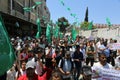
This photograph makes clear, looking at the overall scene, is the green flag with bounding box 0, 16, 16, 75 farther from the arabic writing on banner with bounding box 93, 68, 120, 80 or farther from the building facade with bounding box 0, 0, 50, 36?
the building facade with bounding box 0, 0, 50, 36

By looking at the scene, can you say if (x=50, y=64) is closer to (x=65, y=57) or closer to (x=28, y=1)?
(x=65, y=57)

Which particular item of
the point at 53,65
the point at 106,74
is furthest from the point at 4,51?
the point at 53,65

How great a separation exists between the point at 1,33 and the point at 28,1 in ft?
225

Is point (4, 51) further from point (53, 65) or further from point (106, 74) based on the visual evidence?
point (53, 65)

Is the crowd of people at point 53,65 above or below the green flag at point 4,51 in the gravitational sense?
below

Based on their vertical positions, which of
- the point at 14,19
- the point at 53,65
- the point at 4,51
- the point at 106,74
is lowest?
the point at 53,65

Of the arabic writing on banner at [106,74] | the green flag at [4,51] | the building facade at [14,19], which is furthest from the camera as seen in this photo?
the building facade at [14,19]

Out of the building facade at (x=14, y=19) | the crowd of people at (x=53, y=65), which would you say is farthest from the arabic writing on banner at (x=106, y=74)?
the building facade at (x=14, y=19)

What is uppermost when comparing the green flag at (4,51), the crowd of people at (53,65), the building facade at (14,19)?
the building facade at (14,19)

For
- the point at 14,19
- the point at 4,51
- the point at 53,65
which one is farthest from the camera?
the point at 14,19

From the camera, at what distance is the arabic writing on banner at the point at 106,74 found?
24.7ft

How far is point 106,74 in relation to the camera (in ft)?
25.0

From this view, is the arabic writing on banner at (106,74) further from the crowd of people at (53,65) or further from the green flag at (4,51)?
the green flag at (4,51)

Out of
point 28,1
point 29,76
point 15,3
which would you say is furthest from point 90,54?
point 28,1
